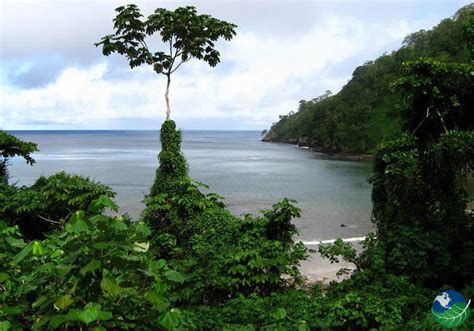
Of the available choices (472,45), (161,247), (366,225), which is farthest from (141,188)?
(472,45)

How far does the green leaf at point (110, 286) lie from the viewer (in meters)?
2.88

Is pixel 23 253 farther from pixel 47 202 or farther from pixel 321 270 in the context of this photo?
pixel 321 270

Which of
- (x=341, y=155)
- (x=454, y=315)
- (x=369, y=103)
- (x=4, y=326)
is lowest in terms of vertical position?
(x=341, y=155)

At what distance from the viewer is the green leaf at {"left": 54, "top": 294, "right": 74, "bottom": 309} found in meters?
2.89

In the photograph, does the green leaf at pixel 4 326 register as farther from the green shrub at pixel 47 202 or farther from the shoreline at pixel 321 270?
the shoreline at pixel 321 270

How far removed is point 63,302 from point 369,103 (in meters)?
90.0

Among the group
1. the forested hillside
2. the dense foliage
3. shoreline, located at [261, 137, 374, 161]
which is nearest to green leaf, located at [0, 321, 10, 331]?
the dense foliage

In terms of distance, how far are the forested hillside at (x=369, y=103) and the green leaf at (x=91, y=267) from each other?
7136 centimetres

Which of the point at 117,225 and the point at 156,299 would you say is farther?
the point at 117,225

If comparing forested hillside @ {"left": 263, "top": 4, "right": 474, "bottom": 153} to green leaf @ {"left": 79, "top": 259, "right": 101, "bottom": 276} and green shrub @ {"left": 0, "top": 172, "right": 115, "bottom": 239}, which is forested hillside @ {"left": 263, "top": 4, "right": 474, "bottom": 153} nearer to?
green shrub @ {"left": 0, "top": 172, "right": 115, "bottom": 239}

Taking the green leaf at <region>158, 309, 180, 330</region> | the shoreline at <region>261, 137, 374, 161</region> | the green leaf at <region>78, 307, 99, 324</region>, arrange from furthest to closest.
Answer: the shoreline at <region>261, 137, 374, 161</region>, the green leaf at <region>158, 309, 180, 330</region>, the green leaf at <region>78, 307, 99, 324</region>

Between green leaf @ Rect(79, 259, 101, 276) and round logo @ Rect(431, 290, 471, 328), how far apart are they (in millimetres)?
2244

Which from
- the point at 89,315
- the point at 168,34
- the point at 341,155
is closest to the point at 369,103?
the point at 341,155

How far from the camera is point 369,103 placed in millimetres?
86938
